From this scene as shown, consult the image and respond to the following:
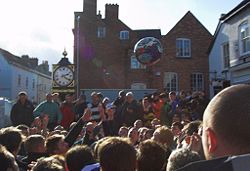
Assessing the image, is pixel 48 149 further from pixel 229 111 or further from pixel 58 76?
pixel 58 76

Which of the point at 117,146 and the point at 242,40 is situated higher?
the point at 242,40

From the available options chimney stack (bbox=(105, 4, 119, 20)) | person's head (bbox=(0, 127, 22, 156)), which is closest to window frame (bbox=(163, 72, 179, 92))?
chimney stack (bbox=(105, 4, 119, 20))

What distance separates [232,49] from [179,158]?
Result: 887 inches

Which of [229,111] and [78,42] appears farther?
[78,42]

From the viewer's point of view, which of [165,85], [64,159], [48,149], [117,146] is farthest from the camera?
[165,85]

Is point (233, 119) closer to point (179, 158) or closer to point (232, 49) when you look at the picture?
point (179, 158)

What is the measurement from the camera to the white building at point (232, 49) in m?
22.7

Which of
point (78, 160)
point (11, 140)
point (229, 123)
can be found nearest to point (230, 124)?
point (229, 123)

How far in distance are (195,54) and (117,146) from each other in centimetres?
3402

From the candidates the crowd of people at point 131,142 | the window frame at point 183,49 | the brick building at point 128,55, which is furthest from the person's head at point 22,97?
the window frame at point 183,49

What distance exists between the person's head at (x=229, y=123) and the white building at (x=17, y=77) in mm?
51560

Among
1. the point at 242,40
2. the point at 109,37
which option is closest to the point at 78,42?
the point at 109,37

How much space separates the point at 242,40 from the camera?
23844mm

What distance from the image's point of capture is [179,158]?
354 centimetres
